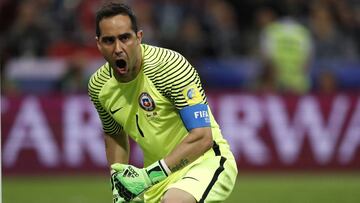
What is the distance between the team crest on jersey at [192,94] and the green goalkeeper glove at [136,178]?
45 cm

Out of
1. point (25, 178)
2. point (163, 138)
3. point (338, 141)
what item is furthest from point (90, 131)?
point (163, 138)

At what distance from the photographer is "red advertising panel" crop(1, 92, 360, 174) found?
15.2 m

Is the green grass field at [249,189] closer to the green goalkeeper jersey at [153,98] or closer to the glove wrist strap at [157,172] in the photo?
the green goalkeeper jersey at [153,98]

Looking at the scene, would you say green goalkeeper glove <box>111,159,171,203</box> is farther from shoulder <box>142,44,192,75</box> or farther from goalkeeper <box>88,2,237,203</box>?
shoulder <box>142,44,192,75</box>

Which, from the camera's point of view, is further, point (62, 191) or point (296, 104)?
point (296, 104)

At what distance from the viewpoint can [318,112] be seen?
1561cm

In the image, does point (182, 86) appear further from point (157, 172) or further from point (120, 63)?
point (157, 172)

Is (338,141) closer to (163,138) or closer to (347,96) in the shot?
(347,96)

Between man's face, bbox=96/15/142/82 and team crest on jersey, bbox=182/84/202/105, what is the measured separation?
0.43 m

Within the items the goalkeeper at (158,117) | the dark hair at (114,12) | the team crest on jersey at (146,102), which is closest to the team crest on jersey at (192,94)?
the goalkeeper at (158,117)

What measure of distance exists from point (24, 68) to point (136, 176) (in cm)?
1055

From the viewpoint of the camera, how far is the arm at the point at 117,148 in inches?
311

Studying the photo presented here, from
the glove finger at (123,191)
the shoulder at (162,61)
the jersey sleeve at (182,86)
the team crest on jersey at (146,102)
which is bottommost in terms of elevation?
the glove finger at (123,191)

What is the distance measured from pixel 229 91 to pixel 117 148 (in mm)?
7778
